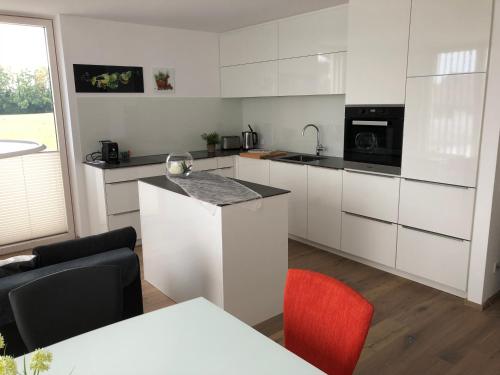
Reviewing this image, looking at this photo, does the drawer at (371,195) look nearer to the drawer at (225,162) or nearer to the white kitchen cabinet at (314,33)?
the white kitchen cabinet at (314,33)

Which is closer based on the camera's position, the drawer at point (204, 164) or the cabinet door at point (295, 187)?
the cabinet door at point (295, 187)

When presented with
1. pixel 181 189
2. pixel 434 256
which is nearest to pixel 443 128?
pixel 434 256

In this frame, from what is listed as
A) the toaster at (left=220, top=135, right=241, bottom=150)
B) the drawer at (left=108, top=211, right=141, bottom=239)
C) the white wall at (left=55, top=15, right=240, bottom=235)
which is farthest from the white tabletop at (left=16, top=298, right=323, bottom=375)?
the toaster at (left=220, top=135, right=241, bottom=150)

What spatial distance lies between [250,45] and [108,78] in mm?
1717

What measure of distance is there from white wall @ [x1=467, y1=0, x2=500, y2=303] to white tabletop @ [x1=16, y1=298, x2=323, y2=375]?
2259 mm

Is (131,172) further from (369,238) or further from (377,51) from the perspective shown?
(377,51)

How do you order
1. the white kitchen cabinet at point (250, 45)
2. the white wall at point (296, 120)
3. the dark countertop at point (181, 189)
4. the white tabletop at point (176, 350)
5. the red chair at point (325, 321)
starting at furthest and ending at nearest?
the white kitchen cabinet at point (250, 45)
the white wall at point (296, 120)
the dark countertop at point (181, 189)
the red chair at point (325, 321)
the white tabletop at point (176, 350)

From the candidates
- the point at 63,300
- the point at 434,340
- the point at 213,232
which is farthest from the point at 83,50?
the point at 434,340

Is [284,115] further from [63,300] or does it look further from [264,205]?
[63,300]

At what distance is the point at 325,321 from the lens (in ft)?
5.08

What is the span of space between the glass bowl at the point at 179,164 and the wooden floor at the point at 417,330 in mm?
1029

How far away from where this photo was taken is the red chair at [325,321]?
56.2 inches

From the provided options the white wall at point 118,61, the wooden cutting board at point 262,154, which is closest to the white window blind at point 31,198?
the white wall at point 118,61

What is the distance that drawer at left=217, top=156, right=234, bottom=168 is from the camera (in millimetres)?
5082
